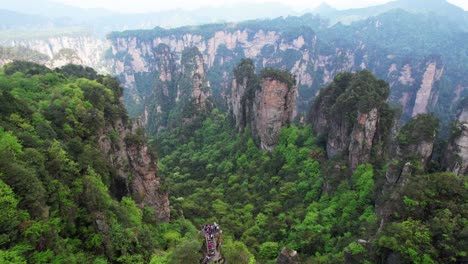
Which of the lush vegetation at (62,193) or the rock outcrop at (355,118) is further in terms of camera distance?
the rock outcrop at (355,118)

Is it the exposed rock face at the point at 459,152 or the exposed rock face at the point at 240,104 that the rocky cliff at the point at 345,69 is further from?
the exposed rock face at the point at 459,152

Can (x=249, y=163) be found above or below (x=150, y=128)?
above

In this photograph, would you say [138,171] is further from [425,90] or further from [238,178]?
[425,90]

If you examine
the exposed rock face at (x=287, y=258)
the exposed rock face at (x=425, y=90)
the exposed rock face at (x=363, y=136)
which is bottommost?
the exposed rock face at (x=425, y=90)

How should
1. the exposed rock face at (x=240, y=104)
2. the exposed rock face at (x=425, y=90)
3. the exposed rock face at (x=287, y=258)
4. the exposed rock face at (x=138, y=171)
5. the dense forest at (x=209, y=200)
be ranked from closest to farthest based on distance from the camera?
the dense forest at (x=209, y=200) → the exposed rock face at (x=287, y=258) → the exposed rock face at (x=138, y=171) → the exposed rock face at (x=240, y=104) → the exposed rock face at (x=425, y=90)

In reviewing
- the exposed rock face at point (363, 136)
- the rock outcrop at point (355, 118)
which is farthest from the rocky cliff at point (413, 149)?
the rock outcrop at point (355, 118)

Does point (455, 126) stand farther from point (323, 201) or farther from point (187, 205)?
point (187, 205)

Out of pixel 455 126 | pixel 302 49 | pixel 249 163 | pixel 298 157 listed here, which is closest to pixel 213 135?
pixel 249 163
